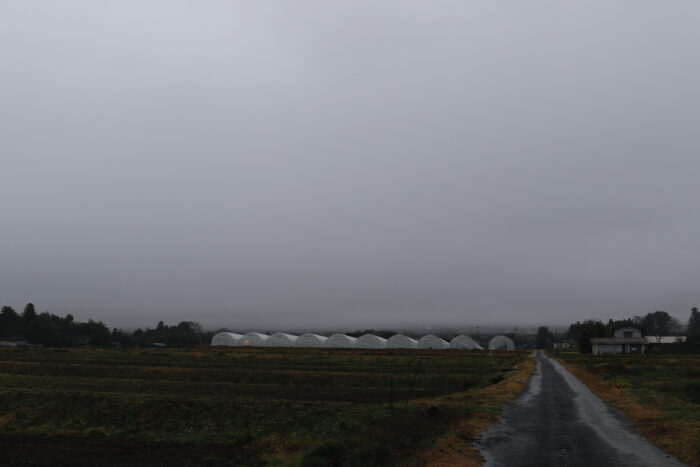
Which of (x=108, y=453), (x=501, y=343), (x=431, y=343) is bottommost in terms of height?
(x=108, y=453)

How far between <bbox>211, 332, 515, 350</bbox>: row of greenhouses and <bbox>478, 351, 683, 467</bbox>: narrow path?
11320 cm

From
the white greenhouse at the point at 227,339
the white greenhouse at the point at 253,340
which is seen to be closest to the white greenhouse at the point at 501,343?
the white greenhouse at the point at 253,340

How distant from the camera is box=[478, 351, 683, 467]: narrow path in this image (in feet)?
Result: 58.3

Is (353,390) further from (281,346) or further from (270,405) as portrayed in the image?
(281,346)

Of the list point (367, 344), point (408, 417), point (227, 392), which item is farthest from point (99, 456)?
point (367, 344)

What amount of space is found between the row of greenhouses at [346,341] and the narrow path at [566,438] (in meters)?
113

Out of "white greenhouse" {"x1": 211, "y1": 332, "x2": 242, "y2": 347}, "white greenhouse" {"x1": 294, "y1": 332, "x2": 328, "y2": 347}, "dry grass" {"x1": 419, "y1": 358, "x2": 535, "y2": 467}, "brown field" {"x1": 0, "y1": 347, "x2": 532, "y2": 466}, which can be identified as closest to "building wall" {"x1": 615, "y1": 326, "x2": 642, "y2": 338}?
"white greenhouse" {"x1": 294, "y1": 332, "x2": 328, "y2": 347}

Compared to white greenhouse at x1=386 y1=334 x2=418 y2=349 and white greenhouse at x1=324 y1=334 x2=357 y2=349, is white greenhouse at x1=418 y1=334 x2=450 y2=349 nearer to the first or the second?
white greenhouse at x1=386 y1=334 x2=418 y2=349

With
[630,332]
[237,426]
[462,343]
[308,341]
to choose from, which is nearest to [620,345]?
[630,332]

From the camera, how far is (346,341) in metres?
152

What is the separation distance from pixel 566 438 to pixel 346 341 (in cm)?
13239

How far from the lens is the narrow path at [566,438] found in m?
17.8

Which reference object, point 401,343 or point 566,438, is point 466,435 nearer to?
point 566,438

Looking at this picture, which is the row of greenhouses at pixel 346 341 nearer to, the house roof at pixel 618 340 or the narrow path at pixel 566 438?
the house roof at pixel 618 340
